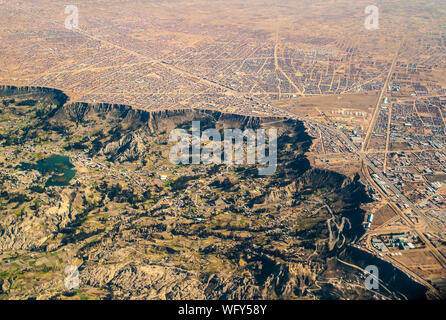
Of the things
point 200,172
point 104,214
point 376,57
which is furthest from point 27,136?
point 376,57

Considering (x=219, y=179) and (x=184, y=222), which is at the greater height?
(x=219, y=179)

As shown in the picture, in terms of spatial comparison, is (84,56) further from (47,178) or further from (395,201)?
(395,201)

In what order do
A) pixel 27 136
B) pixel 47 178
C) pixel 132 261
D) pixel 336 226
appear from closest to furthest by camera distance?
pixel 132 261
pixel 336 226
pixel 47 178
pixel 27 136

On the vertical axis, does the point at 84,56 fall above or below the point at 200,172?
above

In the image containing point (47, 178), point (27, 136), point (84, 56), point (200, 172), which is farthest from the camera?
point (84, 56)

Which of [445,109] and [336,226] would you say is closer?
[336,226]

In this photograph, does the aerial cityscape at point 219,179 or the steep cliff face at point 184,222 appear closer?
the aerial cityscape at point 219,179

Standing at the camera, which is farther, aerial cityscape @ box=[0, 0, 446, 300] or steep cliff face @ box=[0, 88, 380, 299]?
steep cliff face @ box=[0, 88, 380, 299]

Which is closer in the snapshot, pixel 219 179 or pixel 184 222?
pixel 184 222
